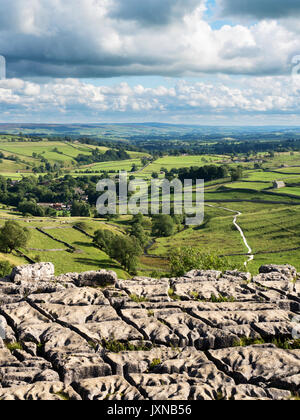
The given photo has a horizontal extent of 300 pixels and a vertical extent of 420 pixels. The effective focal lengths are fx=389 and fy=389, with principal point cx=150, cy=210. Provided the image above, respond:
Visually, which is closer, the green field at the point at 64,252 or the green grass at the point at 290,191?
the green field at the point at 64,252

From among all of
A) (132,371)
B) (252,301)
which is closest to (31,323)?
(132,371)

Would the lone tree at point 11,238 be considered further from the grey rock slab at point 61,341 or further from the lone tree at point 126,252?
the grey rock slab at point 61,341

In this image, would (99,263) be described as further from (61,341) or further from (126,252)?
(61,341)

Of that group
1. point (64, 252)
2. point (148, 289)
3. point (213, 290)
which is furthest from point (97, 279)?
point (64, 252)

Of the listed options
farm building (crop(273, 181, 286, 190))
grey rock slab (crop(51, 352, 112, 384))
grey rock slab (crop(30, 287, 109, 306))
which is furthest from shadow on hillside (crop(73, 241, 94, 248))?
grey rock slab (crop(51, 352, 112, 384))

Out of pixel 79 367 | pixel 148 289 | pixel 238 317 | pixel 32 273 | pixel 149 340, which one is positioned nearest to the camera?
pixel 79 367

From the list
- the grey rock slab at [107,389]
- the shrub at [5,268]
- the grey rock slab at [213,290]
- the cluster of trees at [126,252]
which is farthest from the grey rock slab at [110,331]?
the cluster of trees at [126,252]

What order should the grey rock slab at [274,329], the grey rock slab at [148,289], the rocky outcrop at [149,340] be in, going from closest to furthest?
the rocky outcrop at [149,340] < the grey rock slab at [274,329] < the grey rock slab at [148,289]

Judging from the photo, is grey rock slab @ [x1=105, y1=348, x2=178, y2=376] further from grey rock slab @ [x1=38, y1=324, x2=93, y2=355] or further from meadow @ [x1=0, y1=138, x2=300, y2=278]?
meadow @ [x1=0, y1=138, x2=300, y2=278]

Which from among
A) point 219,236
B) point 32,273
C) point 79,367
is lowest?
point 219,236
